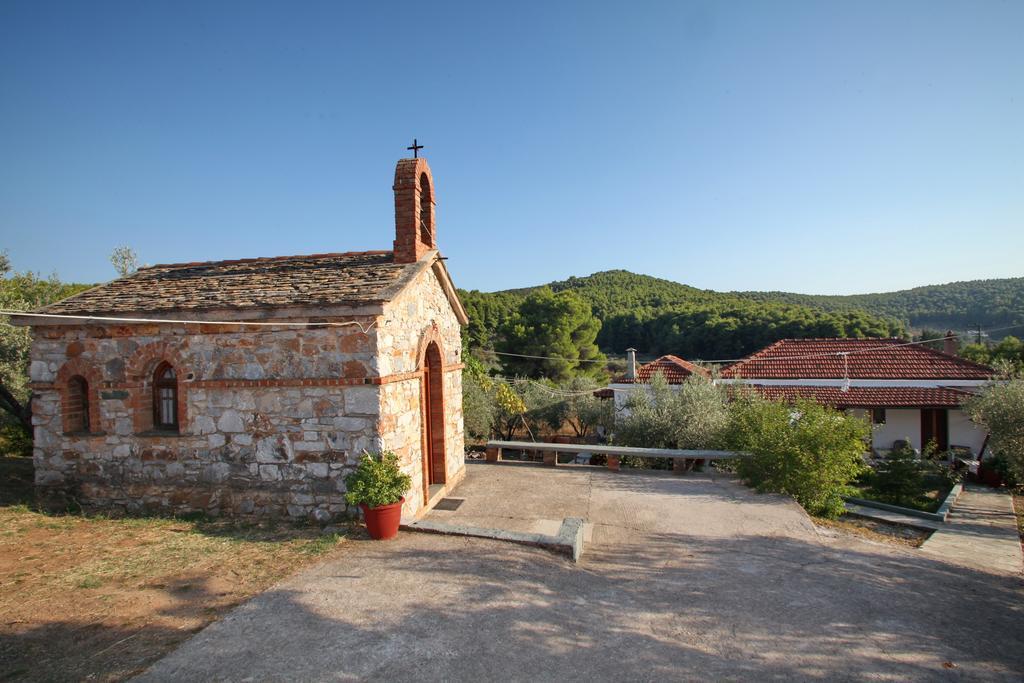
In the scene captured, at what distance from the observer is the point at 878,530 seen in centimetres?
975

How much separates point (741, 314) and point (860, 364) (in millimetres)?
22527

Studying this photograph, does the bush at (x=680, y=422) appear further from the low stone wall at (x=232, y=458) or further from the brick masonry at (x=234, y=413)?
the low stone wall at (x=232, y=458)

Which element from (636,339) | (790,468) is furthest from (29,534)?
(636,339)

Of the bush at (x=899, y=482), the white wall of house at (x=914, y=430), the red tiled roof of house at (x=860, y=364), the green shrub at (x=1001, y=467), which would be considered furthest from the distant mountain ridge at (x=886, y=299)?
the bush at (x=899, y=482)

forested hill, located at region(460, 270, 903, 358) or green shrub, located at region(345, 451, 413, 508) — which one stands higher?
forested hill, located at region(460, 270, 903, 358)

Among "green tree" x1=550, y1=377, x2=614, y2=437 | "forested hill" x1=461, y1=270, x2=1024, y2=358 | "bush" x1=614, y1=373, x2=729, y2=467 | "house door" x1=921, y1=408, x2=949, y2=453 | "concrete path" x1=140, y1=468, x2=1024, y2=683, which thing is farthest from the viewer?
"forested hill" x1=461, y1=270, x2=1024, y2=358

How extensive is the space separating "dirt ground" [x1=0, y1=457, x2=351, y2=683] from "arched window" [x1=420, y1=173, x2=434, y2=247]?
5.13 m

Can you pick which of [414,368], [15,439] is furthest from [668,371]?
[15,439]

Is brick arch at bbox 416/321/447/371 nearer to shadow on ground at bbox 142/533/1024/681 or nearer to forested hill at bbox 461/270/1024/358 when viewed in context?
shadow on ground at bbox 142/533/1024/681

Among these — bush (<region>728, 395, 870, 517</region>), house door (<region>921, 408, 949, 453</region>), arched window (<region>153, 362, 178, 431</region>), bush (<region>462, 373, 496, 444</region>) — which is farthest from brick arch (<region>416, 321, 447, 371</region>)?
house door (<region>921, 408, 949, 453</region>)

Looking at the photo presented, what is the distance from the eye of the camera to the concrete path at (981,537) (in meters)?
8.04

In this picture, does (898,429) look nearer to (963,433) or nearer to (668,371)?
(963,433)

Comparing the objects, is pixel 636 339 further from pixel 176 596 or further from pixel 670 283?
pixel 176 596

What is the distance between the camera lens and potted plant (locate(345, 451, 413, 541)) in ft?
22.3
